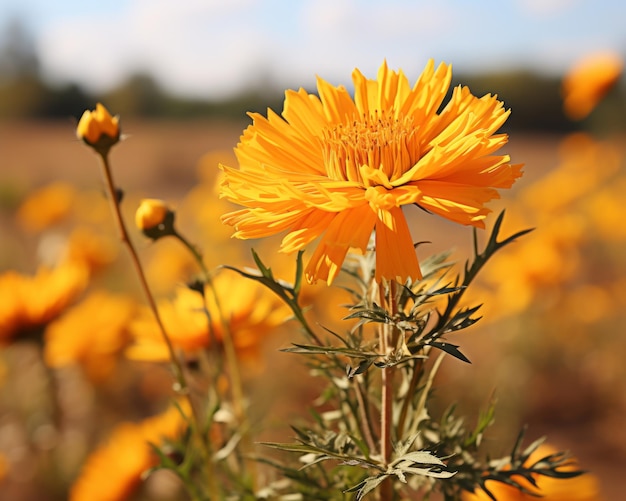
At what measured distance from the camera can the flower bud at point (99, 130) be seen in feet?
2.23

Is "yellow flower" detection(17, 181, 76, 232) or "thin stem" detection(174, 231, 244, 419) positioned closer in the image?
"thin stem" detection(174, 231, 244, 419)

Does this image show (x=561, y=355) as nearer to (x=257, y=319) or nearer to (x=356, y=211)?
(x=257, y=319)

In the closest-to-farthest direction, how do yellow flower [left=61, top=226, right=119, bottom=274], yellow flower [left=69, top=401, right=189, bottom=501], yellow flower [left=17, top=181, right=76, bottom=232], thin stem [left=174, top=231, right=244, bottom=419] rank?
1. thin stem [left=174, top=231, right=244, bottom=419]
2. yellow flower [left=69, top=401, right=189, bottom=501]
3. yellow flower [left=61, top=226, right=119, bottom=274]
4. yellow flower [left=17, top=181, right=76, bottom=232]

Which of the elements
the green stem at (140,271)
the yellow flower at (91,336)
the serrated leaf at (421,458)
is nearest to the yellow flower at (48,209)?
the yellow flower at (91,336)

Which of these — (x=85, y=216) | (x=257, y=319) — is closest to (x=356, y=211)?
(x=257, y=319)

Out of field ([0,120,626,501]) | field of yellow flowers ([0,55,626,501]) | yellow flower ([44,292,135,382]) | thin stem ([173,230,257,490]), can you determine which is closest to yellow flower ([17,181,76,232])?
field of yellow flowers ([0,55,626,501])

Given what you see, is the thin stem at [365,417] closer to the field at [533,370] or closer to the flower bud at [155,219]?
the flower bud at [155,219]

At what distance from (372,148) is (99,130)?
304 millimetres

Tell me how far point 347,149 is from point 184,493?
1.54 meters

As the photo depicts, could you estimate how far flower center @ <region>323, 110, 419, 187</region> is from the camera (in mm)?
596

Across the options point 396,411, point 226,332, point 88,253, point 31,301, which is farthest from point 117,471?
point 88,253

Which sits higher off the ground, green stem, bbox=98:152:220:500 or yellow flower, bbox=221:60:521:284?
yellow flower, bbox=221:60:521:284

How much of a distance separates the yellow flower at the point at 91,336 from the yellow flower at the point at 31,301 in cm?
43

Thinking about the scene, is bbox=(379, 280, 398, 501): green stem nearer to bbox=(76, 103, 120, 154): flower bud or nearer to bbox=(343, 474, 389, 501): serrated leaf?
bbox=(343, 474, 389, 501): serrated leaf
